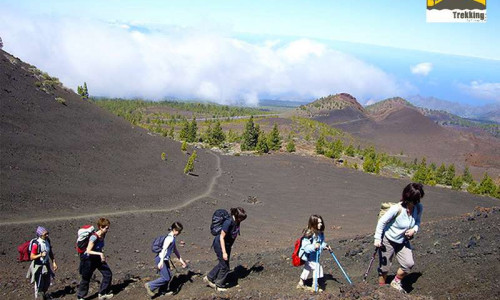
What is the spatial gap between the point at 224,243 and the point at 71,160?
2126cm

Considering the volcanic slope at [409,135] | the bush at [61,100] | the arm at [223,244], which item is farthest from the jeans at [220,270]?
the volcanic slope at [409,135]

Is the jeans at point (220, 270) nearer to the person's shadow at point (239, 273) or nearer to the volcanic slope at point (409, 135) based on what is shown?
the person's shadow at point (239, 273)

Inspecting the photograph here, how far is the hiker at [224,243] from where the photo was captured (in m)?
7.62

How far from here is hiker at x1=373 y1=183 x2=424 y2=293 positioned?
246 inches

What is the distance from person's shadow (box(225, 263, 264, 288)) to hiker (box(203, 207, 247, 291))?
385 mm

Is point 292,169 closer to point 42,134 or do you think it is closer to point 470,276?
point 42,134

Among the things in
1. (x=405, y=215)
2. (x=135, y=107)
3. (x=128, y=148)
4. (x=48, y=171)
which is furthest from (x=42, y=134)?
(x=135, y=107)

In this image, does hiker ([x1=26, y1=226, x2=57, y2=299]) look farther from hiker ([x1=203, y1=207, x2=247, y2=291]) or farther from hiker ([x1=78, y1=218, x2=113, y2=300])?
hiker ([x1=203, y1=207, x2=247, y2=291])

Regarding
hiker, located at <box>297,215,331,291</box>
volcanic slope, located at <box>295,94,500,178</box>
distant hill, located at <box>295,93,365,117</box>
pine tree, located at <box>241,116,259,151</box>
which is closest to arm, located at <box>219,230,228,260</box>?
hiker, located at <box>297,215,331,291</box>

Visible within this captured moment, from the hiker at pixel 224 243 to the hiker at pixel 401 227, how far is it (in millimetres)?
2649

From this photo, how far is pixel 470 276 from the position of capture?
724 centimetres

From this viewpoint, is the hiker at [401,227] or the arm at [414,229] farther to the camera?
the arm at [414,229]

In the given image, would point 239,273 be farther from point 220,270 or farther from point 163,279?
point 163,279

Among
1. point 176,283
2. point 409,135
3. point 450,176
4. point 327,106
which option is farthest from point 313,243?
point 327,106
